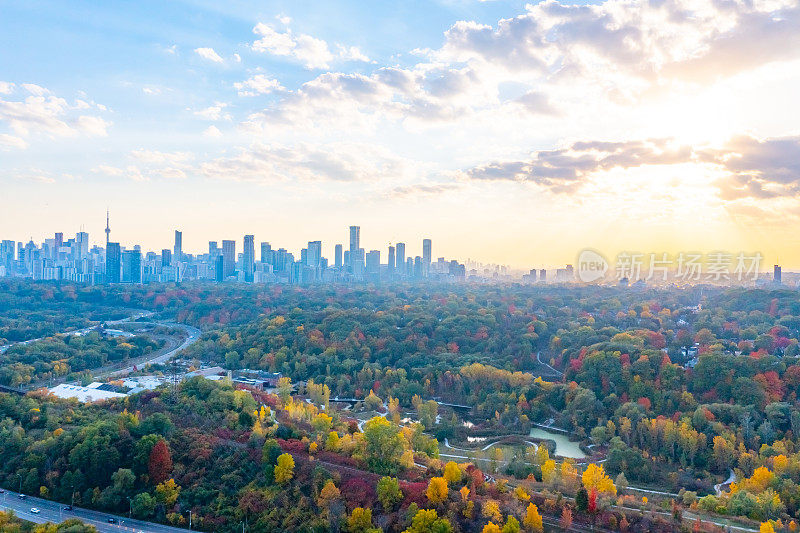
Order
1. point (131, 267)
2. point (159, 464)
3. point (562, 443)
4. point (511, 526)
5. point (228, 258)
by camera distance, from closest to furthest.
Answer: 1. point (511, 526)
2. point (159, 464)
3. point (562, 443)
4. point (131, 267)
5. point (228, 258)

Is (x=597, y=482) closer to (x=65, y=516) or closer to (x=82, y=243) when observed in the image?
(x=65, y=516)

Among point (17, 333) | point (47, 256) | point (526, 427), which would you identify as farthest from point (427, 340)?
point (47, 256)

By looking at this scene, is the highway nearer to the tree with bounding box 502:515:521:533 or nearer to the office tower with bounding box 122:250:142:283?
the tree with bounding box 502:515:521:533

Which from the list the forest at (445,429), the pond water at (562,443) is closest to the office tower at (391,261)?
the forest at (445,429)

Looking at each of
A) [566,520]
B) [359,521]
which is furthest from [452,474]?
[566,520]

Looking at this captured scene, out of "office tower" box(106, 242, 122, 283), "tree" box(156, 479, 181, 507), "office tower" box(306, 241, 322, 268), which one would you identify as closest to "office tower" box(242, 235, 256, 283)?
"office tower" box(306, 241, 322, 268)

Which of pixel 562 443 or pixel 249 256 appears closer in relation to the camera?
pixel 562 443

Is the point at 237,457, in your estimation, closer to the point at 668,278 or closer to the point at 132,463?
the point at 132,463
